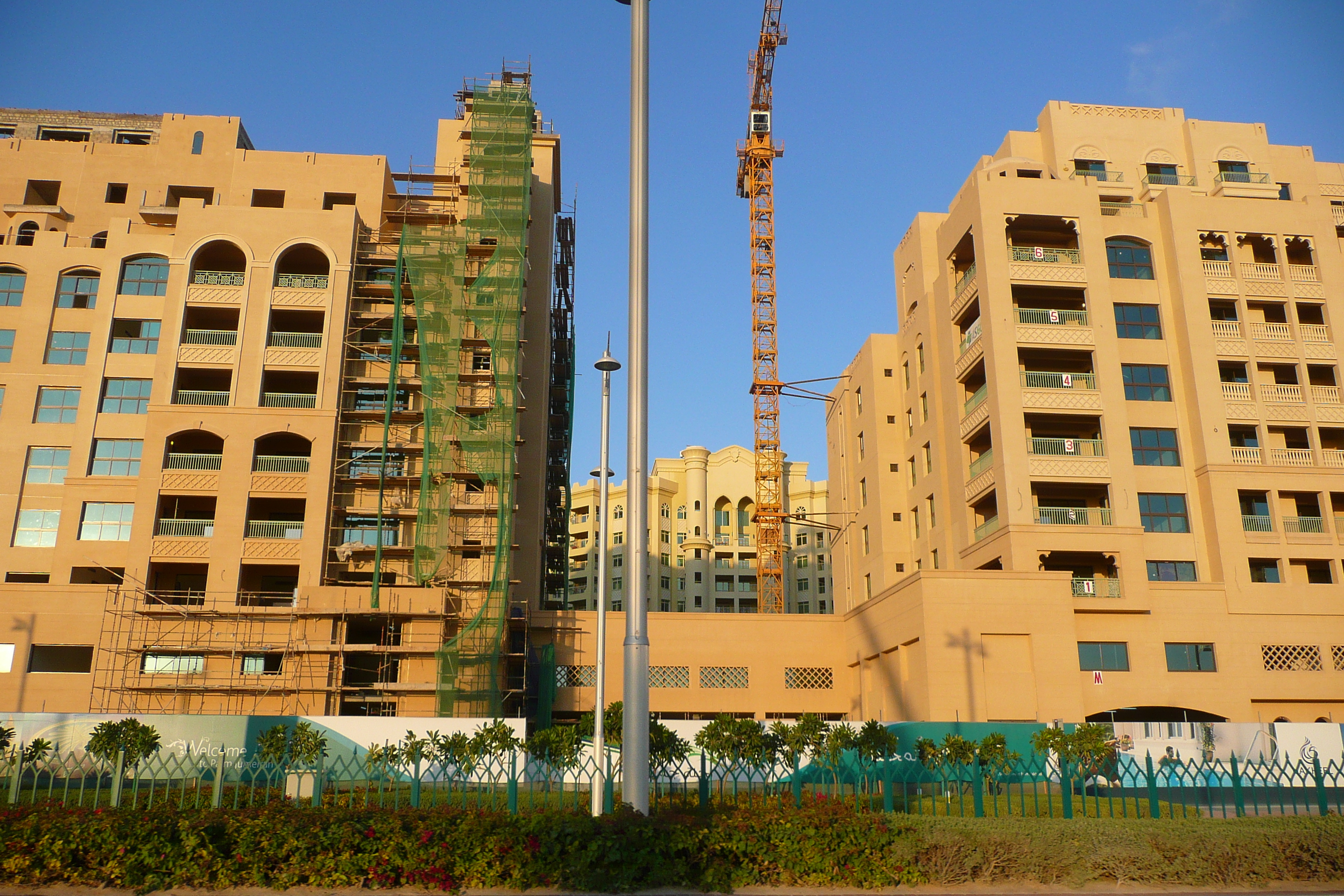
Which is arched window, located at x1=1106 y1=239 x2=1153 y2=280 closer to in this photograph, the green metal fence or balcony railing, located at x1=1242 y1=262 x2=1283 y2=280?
balcony railing, located at x1=1242 y1=262 x2=1283 y2=280

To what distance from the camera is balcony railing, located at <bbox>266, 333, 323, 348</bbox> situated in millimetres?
49812

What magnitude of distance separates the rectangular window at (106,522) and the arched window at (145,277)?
36.7 feet

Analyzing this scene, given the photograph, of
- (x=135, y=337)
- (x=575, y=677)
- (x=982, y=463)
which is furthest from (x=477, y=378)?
(x=982, y=463)

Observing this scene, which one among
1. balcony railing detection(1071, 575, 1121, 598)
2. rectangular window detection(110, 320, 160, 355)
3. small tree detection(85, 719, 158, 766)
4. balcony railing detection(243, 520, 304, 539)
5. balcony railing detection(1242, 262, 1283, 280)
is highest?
balcony railing detection(1242, 262, 1283, 280)

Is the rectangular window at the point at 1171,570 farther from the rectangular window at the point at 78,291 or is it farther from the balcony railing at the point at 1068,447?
the rectangular window at the point at 78,291

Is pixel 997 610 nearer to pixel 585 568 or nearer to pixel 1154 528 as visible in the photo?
pixel 1154 528

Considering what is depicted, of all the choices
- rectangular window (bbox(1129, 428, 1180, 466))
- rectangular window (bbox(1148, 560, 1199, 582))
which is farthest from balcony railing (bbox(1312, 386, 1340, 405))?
rectangular window (bbox(1148, 560, 1199, 582))

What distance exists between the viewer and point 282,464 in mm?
48344

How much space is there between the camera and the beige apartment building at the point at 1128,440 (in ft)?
135

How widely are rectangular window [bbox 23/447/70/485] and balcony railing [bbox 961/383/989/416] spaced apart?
43.8 metres

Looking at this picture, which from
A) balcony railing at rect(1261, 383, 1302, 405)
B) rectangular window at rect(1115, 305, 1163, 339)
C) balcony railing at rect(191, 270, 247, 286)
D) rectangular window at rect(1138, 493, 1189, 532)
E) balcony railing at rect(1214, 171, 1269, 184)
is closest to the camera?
rectangular window at rect(1138, 493, 1189, 532)

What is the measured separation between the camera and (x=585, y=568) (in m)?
113

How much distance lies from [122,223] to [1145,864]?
5528 cm

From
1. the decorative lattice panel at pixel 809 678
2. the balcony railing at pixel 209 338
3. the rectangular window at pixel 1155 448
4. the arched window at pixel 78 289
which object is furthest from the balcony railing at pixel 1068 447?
the arched window at pixel 78 289
